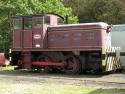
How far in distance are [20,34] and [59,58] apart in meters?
2.56

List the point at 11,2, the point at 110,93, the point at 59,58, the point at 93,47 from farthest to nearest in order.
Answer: the point at 11,2, the point at 59,58, the point at 93,47, the point at 110,93

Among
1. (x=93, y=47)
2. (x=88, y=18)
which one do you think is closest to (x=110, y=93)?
(x=93, y=47)

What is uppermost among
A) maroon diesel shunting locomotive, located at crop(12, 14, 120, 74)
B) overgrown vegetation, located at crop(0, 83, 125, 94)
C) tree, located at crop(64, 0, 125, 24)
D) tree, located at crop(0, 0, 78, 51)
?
tree, located at crop(64, 0, 125, 24)

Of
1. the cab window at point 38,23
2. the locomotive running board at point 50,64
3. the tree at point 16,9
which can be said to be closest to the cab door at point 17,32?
the cab window at point 38,23

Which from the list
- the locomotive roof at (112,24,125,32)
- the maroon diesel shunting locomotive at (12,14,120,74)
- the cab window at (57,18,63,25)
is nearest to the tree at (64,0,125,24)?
the locomotive roof at (112,24,125,32)

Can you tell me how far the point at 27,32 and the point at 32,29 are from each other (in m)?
0.37

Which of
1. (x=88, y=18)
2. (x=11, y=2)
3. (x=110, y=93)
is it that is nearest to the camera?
(x=110, y=93)

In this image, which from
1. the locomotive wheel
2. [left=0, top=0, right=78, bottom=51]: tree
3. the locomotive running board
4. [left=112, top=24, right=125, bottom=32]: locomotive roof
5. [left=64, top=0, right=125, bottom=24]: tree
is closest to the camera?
the locomotive wheel

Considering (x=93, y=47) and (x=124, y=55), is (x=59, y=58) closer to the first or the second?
(x=93, y=47)

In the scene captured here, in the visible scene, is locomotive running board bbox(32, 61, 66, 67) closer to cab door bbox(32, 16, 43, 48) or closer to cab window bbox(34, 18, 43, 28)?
cab door bbox(32, 16, 43, 48)

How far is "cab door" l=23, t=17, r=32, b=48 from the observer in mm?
→ 19344

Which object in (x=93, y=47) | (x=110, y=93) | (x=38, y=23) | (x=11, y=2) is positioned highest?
(x=11, y=2)

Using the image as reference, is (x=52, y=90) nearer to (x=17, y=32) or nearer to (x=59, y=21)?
(x=17, y=32)

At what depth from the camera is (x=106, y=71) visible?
18078mm
